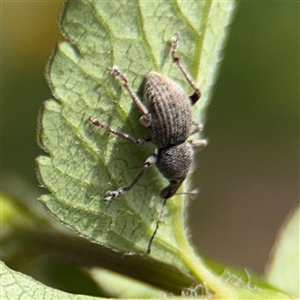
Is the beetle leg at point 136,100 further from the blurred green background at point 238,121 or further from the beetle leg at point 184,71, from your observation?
the blurred green background at point 238,121

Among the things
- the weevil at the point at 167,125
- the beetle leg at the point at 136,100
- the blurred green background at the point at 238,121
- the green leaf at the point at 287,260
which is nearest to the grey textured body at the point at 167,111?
the weevil at the point at 167,125

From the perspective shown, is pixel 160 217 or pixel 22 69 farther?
pixel 22 69

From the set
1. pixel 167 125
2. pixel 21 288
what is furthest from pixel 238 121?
pixel 21 288

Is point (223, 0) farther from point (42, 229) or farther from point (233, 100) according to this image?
point (233, 100)

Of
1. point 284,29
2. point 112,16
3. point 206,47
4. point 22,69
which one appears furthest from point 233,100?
point 112,16

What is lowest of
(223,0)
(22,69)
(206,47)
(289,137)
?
(289,137)

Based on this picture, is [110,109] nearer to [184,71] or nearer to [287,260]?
[184,71]

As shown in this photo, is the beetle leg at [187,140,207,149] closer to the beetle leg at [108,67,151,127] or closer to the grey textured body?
the grey textured body
